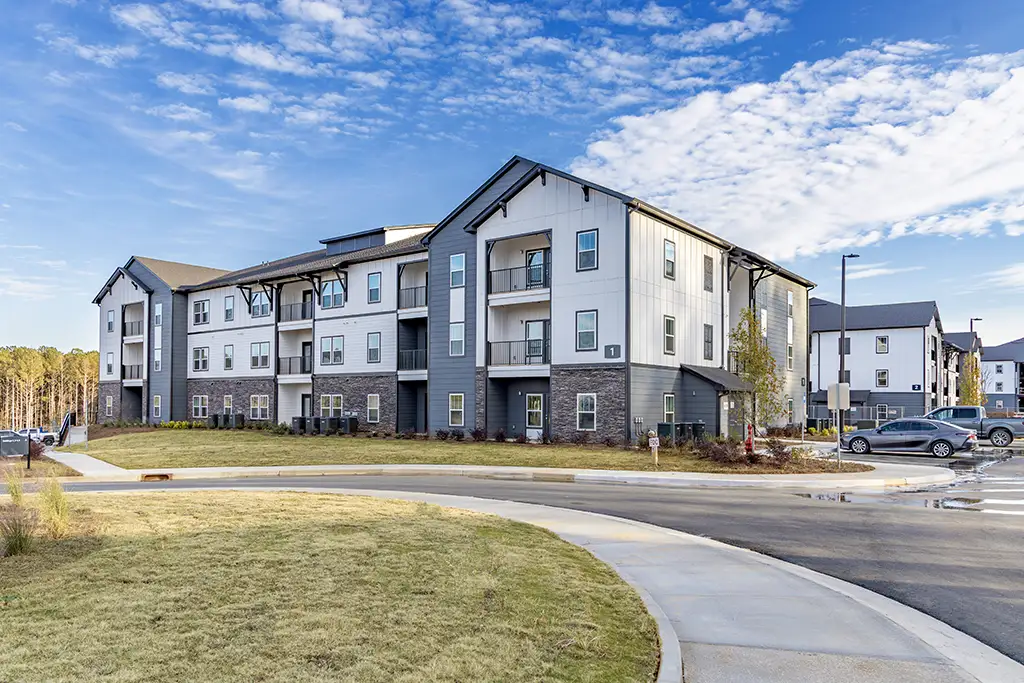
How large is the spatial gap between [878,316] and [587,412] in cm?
4416

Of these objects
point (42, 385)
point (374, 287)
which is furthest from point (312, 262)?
point (42, 385)

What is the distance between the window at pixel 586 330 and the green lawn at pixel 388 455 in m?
4.24

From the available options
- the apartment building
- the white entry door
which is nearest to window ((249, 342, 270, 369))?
the white entry door

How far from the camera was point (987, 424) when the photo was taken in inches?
1405

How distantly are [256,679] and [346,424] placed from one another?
35.0 m

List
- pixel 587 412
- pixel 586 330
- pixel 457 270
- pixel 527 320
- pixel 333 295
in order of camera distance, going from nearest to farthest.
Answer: pixel 587 412
pixel 586 330
pixel 527 320
pixel 457 270
pixel 333 295

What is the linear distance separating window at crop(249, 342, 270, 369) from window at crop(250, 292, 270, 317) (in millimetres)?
1962

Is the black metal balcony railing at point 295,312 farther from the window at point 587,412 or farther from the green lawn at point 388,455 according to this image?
the window at point 587,412

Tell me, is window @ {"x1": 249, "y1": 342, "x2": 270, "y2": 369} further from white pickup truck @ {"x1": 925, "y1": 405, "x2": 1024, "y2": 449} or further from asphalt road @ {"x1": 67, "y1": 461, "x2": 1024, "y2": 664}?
white pickup truck @ {"x1": 925, "y1": 405, "x2": 1024, "y2": 449}

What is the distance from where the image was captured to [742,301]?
40719mm

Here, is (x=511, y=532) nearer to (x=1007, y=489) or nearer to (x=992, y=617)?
(x=992, y=617)

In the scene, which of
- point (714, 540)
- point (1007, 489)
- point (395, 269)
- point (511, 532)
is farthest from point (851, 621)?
point (395, 269)

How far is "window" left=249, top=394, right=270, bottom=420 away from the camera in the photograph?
152 feet

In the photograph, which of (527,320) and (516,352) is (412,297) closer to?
(527,320)
